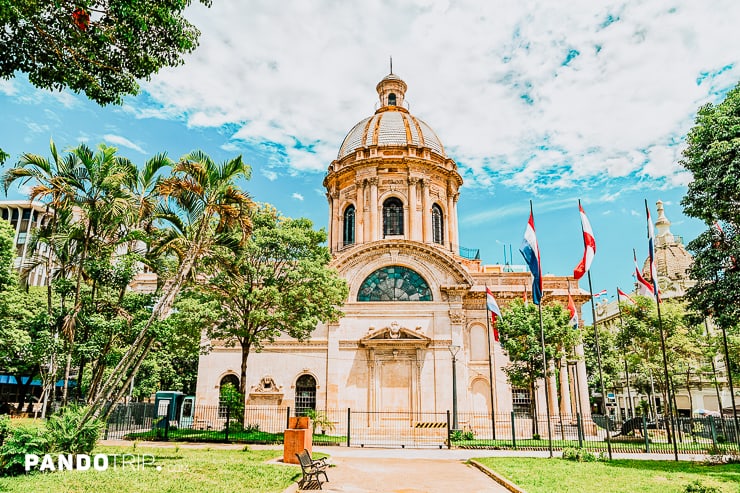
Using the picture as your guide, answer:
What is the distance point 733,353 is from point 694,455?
741 inches

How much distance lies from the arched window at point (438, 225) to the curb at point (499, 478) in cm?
2345

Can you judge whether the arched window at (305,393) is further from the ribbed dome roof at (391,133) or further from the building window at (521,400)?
the ribbed dome roof at (391,133)

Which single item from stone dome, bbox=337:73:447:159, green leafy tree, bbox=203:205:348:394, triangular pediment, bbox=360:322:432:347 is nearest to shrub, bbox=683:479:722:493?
green leafy tree, bbox=203:205:348:394

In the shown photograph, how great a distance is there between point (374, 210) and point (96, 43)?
1095 inches

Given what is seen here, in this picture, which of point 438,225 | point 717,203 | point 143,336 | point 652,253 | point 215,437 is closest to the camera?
point 143,336

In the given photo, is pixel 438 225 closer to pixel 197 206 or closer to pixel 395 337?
pixel 395 337

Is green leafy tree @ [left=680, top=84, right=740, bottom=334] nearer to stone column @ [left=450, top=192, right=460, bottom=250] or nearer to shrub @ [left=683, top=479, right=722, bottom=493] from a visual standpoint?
shrub @ [left=683, top=479, right=722, bottom=493]

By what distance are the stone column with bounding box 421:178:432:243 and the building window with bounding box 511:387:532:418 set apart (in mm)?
12089

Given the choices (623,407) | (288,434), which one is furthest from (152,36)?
(623,407)

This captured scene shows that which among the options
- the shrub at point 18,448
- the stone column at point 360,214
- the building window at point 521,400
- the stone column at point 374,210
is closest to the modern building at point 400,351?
the building window at point 521,400

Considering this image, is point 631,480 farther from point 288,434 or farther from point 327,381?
point 327,381

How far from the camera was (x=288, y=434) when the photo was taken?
16.9 meters

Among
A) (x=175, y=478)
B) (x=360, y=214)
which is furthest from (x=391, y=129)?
(x=175, y=478)

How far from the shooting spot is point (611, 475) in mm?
14164
